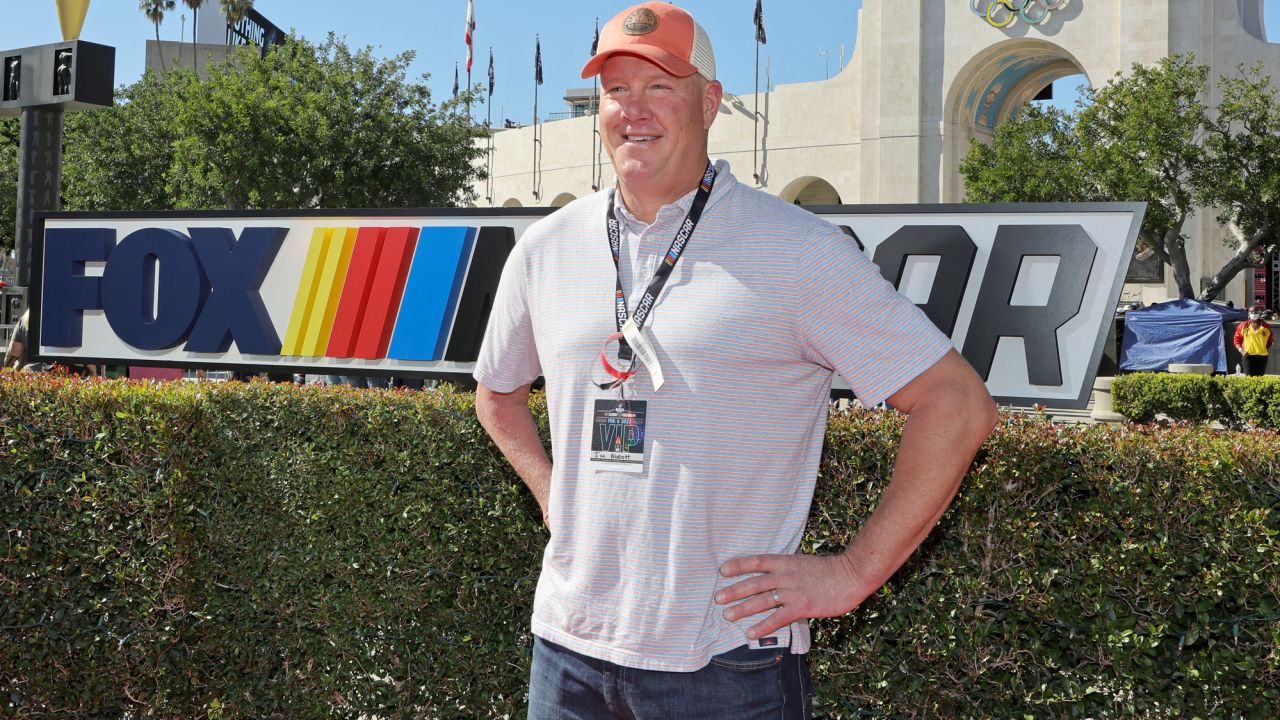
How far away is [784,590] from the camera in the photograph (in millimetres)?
2299

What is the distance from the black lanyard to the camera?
7.80 ft

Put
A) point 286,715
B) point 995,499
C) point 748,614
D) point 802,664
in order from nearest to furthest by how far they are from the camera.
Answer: point 748,614 → point 802,664 → point 995,499 → point 286,715

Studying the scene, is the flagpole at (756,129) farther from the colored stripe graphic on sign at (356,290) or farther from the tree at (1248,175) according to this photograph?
the colored stripe graphic on sign at (356,290)

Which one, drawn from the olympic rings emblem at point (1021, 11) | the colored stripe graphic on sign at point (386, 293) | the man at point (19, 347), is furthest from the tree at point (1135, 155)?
the colored stripe graphic on sign at point (386, 293)

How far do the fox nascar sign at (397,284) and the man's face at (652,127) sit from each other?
111 inches

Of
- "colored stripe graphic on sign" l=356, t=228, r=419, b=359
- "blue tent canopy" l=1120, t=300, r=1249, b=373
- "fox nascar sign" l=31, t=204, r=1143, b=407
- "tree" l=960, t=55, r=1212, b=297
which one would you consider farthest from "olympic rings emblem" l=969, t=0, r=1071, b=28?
"colored stripe graphic on sign" l=356, t=228, r=419, b=359

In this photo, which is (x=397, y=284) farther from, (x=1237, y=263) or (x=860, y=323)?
(x=1237, y=263)

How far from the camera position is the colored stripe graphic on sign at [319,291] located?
20.5ft

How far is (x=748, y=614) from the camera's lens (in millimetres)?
2291

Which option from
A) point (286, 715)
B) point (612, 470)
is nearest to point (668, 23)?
point (612, 470)

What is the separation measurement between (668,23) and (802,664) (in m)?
1.49

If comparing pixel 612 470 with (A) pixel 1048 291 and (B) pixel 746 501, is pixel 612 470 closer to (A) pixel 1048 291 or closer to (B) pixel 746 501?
(B) pixel 746 501

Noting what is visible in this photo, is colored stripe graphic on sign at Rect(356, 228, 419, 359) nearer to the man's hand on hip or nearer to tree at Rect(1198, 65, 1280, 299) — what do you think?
the man's hand on hip

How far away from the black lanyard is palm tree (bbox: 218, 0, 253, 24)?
256 ft
